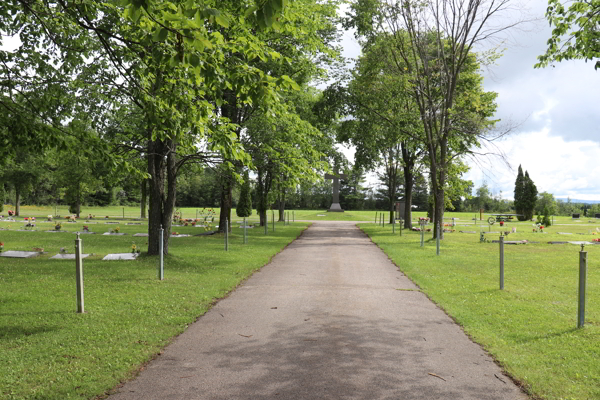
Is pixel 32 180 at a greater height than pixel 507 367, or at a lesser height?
greater

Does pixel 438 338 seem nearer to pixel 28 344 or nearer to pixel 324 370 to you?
pixel 324 370

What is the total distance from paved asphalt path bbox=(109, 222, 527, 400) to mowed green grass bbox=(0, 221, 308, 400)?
1.36ft

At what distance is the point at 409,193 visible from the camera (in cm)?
3238

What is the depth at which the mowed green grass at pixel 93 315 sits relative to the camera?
4.22 meters

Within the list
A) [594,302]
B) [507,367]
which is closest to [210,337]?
[507,367]

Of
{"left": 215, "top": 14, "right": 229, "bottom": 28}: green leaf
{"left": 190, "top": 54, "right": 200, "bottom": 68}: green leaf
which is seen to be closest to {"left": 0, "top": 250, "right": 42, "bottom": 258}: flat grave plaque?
{"left": 190, "top": 54, "right": 200, "bottom": 68}: green leaf

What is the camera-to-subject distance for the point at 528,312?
7.07 meters

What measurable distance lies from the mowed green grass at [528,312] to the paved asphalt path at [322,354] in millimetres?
328

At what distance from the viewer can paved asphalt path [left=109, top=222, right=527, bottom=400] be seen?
393 cm

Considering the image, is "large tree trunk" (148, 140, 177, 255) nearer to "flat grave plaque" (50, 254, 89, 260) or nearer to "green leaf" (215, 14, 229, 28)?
"flat grave plaque" (50, 254, 89, 260)

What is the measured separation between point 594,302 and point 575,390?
4.82 metres

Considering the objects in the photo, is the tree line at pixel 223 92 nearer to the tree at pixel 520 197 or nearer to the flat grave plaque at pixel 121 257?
the flat grave plaque at pixel 121 257

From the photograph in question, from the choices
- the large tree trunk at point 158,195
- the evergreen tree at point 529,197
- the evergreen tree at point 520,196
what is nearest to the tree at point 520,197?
the evergreen tree at point 520,196

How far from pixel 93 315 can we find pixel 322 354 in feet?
→ 12.0
